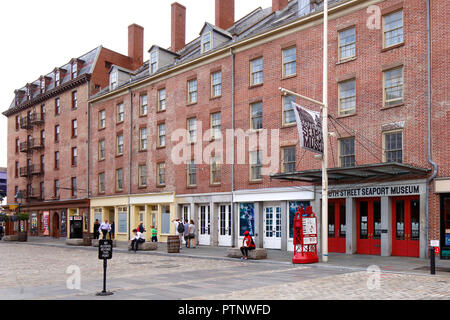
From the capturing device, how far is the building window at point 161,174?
3384cm

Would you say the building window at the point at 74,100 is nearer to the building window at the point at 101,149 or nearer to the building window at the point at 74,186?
the building window at the point at 101,149

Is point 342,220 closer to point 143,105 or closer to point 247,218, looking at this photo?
point 247,218

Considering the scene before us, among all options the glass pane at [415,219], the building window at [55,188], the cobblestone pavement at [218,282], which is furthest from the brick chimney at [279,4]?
the building window at [55,188]

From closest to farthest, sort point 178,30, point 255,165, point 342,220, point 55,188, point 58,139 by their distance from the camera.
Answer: point 342,220
point 255,165
point 178,30
point 58,139
point 55,188

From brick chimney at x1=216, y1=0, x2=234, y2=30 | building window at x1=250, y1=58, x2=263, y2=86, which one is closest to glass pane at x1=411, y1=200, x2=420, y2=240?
building window at x1=250, y1=58, x2=263, y2=86

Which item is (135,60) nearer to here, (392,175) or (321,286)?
(392,175)

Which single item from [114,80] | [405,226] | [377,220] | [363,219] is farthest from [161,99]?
[405,226]

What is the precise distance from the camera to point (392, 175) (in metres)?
20.5

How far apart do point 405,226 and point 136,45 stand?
3340 centimetres

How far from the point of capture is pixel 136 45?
45688 mm

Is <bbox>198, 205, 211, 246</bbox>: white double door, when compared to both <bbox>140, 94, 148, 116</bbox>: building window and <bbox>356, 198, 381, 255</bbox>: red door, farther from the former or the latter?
<bbox>356, 198, 381, 255</bbox>: red door

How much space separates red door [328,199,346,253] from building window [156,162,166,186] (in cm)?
1429

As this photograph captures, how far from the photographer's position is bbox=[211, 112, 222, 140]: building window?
97.1ft

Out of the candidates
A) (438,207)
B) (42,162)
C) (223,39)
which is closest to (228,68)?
(223,39)
